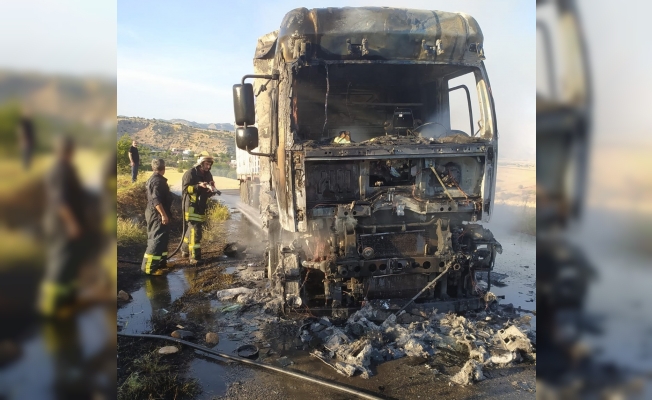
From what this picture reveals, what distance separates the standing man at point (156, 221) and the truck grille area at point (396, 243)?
359 centimetres

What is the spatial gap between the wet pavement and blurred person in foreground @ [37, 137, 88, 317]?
2.02 metres

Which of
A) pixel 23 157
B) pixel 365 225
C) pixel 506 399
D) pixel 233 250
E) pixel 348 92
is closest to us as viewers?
pixel 23 157

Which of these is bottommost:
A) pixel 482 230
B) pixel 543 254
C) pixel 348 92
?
pixel 482 230

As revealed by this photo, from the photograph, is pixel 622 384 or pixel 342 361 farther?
pixel 342 361

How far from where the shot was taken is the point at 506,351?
388 cm

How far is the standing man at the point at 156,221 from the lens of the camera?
668 cm

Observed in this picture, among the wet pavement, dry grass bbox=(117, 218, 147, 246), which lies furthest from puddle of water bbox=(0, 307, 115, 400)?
dry grass bbox=(117, 218, 147, 246)

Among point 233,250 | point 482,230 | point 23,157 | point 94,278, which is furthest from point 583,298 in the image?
point 233,250

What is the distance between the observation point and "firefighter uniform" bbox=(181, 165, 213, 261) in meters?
7.31

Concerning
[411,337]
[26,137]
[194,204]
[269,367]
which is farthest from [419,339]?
[194,204]

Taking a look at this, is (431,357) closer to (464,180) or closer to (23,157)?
(464,180)

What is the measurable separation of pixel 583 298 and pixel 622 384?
17 cm

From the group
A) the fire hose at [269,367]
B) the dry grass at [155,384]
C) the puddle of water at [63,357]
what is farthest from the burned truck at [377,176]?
the puddle of water at [63,357]

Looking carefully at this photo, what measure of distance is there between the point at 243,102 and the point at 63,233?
3.84 meters
